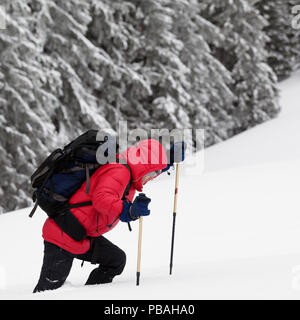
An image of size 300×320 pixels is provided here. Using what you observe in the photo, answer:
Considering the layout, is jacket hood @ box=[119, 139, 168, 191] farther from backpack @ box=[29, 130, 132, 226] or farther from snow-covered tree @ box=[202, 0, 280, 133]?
snow-covered tree @ box=[202, 0, 280, 133]

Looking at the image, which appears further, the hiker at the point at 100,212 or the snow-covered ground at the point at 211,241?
the hiker at the point at 100,212

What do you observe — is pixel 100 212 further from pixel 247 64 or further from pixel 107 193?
pixel 247 64

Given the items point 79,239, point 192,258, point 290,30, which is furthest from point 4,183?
point 290,30

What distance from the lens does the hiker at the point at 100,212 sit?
2.94 meters

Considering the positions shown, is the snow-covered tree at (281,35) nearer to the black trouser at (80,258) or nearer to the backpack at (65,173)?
the black trouser at (80,258)

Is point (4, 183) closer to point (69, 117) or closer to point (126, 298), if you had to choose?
point (69, 117)

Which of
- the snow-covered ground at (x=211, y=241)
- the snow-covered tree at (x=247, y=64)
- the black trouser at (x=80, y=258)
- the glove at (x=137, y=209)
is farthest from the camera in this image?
the snow-covered tree at (x=247, y=64)

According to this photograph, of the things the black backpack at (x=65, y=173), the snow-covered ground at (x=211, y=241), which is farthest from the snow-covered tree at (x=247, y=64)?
the black backpack at (x=65, y=173)

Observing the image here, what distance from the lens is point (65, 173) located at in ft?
10.3

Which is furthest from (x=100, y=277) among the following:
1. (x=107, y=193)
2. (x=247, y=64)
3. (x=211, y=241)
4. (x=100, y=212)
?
(x=247, y=64)

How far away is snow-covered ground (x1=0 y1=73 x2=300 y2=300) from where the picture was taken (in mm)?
2736

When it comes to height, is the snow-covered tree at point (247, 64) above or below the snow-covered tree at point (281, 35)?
below

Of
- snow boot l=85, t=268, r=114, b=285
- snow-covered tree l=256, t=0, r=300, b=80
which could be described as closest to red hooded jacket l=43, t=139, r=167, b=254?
snow boot l=85, t=268, r=114, b=285

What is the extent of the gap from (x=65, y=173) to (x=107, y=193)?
396mm
